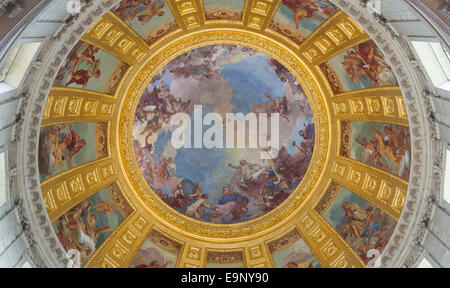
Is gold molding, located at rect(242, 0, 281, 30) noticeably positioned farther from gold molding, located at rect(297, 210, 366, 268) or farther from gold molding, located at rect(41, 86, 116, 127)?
gold molding, located at rect(297, 210, 366, 268)

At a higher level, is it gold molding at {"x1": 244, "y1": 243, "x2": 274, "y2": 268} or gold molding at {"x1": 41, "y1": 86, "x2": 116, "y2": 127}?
gold molding at {"x1": 41, "y1": 86, "x2": 116, "y2": 127}

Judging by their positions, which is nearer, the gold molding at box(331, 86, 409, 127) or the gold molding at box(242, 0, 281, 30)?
Result: the gold molding at box(331, 86, 409, 127)

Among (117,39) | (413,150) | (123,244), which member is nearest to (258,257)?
(123,244)

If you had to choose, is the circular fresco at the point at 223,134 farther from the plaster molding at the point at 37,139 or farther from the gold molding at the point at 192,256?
the plaster molding at the point at 37,139

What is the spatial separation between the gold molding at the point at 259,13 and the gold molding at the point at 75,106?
6734mm

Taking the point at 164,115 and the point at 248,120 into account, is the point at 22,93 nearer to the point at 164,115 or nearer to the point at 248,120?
the point at 164,115

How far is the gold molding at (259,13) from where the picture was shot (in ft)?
55.2

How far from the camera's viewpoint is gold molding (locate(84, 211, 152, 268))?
18.9m

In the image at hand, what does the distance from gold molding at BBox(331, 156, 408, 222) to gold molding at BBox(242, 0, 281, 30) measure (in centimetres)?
690

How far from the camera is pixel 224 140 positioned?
2419cm

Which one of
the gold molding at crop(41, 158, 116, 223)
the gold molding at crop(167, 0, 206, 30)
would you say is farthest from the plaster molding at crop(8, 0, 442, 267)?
the gold molding at crop(167, 0, 206, 30)

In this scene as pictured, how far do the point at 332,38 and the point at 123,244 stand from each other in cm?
1239

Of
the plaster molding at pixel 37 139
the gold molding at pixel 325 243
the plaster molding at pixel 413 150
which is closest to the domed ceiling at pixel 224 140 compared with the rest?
the gold molding at pixel 325 243
